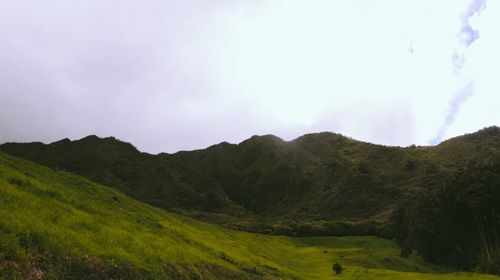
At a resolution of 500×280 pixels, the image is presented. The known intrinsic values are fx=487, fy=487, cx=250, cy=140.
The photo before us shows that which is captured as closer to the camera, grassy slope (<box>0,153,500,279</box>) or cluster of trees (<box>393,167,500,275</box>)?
grassy slope (<box>0,153,500,279</box>)

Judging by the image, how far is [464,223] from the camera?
8569cm

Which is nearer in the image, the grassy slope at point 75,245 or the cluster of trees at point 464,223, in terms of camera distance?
the grassy slope at point 75,245

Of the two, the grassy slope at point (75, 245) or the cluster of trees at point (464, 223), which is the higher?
the cluster of trees at point (464, 223)

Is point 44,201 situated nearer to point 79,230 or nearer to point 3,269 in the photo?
point 79,230

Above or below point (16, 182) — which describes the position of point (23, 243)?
below

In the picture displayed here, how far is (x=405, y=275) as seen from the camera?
5725 centimetres

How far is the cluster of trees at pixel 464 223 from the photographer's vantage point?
3120 inches

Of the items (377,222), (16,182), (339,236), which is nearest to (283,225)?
(339,236)

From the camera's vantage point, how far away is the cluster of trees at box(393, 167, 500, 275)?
79.2m

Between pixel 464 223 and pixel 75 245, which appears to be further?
pixel 464 223

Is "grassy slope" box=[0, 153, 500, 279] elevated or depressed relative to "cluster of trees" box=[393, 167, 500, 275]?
depressed

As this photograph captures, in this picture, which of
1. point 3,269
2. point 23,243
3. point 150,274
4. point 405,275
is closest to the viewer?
point 3,269

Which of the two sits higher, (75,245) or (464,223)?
(464,223)

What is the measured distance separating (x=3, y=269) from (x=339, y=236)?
137m
